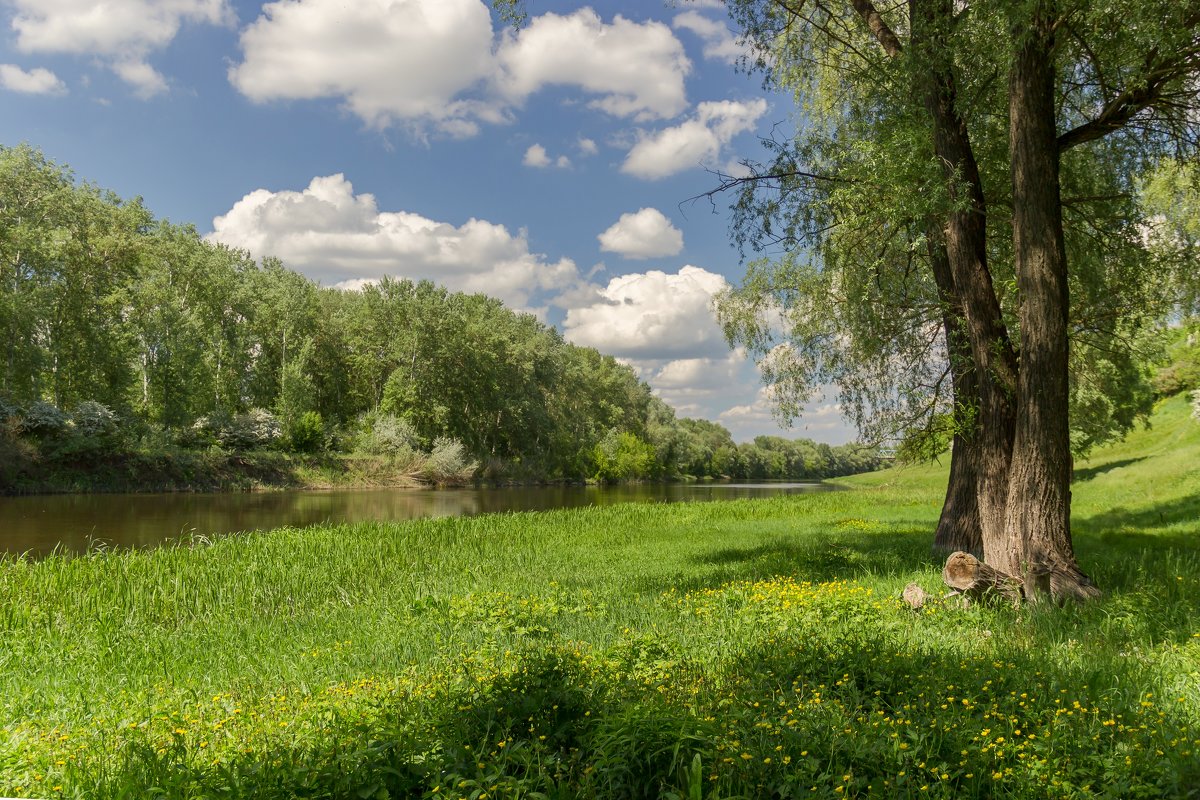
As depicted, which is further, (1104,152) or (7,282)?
(7,282)

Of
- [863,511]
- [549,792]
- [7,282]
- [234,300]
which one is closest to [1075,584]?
[549,792]

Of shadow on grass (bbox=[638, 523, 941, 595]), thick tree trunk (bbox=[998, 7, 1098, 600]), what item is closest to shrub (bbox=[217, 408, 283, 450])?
shadow on grass (bbox=[638, 523, 941, 595])

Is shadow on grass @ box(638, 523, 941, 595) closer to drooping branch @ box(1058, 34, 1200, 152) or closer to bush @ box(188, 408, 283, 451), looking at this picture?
drooping branch @ box(1058, 34, 1200, 152)

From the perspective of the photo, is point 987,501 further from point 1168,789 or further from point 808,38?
point 808,38

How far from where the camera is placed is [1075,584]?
8141 millimetres

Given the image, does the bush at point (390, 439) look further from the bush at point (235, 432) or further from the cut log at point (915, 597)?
the cut log at point (915, 597)

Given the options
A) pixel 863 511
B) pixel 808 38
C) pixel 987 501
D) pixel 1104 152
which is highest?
pixel 808 38

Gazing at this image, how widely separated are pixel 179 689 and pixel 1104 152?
14.9m

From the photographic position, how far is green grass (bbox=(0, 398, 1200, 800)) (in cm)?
362

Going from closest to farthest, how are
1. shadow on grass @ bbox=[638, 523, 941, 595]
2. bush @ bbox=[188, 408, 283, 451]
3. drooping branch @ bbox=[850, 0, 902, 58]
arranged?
shadow on grass @ bbox=[638, 523, 941, 595], drooping branch @ bbox=[850, 0, 902, 58], bush @ bbox=[188, 408, 283, 451]

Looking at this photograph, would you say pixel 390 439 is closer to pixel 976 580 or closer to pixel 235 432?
pixel 235 432

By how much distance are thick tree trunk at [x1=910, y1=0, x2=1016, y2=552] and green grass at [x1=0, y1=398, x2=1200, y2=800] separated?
1892 millimetres

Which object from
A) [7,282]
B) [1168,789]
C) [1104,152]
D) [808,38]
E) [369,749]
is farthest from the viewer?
[7,282]

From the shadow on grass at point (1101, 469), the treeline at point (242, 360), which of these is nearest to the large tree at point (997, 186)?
the treeline at point (242, 360)
